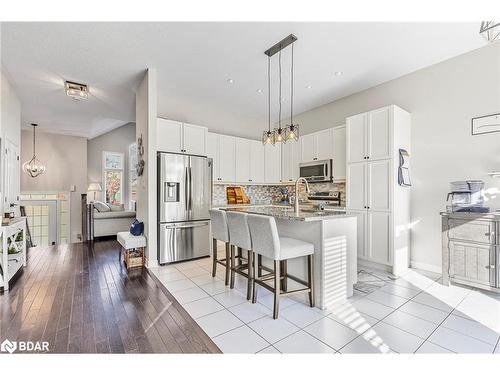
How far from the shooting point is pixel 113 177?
26.5 feet

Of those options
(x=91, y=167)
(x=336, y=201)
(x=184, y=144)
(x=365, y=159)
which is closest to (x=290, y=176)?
(x=336, y=201)

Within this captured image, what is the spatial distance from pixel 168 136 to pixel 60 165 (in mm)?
5555

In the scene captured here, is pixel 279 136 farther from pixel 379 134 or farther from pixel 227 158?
pixel 227 158

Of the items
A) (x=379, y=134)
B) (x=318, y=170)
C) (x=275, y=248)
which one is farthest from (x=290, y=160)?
(x=275, y=248)

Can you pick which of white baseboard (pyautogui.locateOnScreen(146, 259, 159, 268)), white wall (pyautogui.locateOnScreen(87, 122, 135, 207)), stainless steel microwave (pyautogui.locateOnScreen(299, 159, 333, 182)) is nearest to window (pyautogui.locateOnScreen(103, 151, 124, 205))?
white wall (pyautogui.locateOnScreen(87, 122, 135, 207))

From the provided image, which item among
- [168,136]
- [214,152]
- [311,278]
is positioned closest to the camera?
[311,278]

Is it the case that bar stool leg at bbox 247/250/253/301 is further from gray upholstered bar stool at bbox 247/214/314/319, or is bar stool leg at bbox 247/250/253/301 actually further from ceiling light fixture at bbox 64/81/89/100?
ceiling light fixture at bbox 64/81/89/100

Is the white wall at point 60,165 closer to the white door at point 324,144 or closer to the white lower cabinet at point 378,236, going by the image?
the white door at point 324,144

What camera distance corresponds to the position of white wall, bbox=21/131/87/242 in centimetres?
708

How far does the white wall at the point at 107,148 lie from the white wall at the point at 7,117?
3592 mm

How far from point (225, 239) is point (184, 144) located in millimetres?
2227

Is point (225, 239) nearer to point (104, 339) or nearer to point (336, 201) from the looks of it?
point (104, 339)

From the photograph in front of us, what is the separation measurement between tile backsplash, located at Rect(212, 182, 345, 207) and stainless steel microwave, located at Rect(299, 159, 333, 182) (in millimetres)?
312

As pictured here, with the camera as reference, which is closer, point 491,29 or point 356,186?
point 491,29
